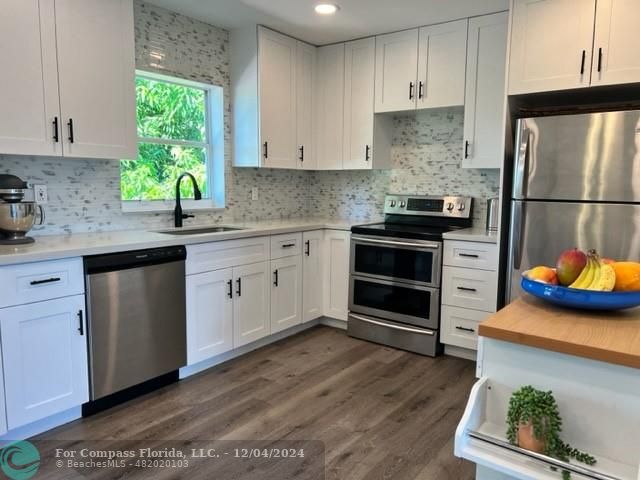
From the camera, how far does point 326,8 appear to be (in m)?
3.13

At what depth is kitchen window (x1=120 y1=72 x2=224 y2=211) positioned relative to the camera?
3221 millimetres

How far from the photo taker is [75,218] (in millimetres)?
2826

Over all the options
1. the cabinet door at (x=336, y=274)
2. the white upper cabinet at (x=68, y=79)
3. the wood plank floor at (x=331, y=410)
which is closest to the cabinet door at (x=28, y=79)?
the white upper cabinet at (x=68, y=79)

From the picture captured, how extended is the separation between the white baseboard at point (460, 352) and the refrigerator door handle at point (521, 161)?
117 cm

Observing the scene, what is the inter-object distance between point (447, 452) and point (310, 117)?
9.43 feet

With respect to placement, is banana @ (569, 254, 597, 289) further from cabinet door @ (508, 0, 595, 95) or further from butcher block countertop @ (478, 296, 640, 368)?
cabinet door @ (508, 0, 595, 95)

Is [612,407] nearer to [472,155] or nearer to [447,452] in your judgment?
[447,452]

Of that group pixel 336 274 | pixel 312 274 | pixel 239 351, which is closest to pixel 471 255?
pixel 336 274

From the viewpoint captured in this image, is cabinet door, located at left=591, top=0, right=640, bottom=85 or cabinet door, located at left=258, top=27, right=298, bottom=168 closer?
cabinet door, located at left=591, top=0, right=640, bottom=85

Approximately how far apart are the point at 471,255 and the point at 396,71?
5.14ft

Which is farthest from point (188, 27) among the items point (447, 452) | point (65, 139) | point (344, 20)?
point (447, 452)

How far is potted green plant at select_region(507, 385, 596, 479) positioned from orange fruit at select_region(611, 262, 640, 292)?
0.38 metres

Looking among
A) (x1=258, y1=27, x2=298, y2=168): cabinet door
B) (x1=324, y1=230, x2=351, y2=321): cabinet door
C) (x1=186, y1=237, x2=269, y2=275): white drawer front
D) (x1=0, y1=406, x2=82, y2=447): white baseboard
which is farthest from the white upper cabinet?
(x1=324, y1=230, x2=351, y2=321): cabinet door

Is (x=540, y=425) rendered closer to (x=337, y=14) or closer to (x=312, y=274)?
(x=312, y=274)
